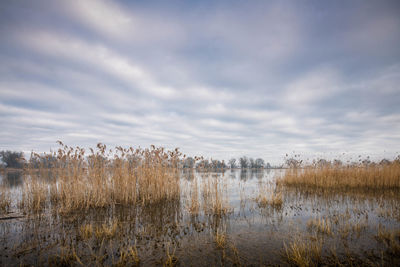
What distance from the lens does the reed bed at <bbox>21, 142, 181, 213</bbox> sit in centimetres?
877

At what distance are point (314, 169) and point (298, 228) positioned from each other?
13.0m

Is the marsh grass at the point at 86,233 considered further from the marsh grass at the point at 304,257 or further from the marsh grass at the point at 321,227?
the marsh grass at the point at 321,227

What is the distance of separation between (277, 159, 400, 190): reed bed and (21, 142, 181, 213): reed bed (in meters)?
12.4

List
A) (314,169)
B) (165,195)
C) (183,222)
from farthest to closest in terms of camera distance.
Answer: (314,169) → (165,195) → (183,222)

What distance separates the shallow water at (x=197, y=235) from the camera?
4.02 meters

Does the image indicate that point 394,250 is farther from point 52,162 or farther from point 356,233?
point 52,162

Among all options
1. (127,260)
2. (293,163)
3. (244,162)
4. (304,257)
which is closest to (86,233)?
(127,260)

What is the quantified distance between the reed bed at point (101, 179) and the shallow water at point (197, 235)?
1.10 meters

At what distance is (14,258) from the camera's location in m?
4.00

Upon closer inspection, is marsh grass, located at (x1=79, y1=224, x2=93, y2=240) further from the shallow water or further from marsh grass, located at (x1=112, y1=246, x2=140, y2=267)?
marsh grass, located at (x1=112, y1=246, x2=140, y2=267)

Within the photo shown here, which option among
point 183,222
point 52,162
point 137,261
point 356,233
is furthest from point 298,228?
point 52,162

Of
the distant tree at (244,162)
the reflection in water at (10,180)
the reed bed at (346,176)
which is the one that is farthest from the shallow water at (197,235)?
the distant tree at (244,162)

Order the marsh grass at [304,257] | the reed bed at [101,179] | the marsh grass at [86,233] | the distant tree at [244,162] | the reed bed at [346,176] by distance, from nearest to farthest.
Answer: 1. the marsh grass at [304,257]
2. the marsh grass at [86,233]
3. the reed bed at [101,179]
4. the reed bed at [346,176]
5. the distant tree at [244,162]

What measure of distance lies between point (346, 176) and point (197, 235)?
15715 millimetres
